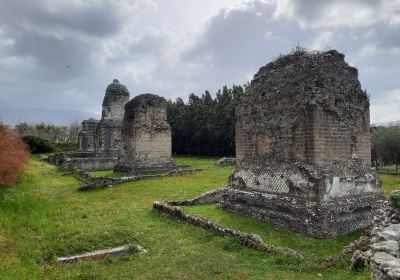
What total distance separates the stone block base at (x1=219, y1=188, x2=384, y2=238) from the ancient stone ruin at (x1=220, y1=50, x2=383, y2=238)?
0.09 feet

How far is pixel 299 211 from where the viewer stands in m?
11.5

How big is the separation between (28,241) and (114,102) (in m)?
27.7

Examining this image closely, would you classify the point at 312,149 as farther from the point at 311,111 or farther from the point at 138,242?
the point at 138,242

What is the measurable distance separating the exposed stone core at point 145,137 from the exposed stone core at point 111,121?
25.4 feet

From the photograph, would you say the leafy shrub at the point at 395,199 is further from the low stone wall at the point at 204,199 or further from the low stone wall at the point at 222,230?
the low stone wall at the point at 204,199

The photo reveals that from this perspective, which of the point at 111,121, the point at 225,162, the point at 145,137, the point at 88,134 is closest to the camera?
the point at 145,137

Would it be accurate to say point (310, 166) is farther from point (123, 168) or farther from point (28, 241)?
point (123, 168)

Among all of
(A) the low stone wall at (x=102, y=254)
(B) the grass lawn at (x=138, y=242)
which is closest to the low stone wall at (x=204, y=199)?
(B) the grass lawn at (x=138, y=242)

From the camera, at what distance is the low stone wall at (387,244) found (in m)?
5.99

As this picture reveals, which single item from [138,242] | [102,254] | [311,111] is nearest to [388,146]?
[311,111]

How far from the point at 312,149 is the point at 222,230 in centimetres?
355

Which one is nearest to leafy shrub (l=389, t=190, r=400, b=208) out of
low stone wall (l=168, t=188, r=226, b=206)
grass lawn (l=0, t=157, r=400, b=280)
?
grass lawn (l=0, t=157, r=400, b=280)

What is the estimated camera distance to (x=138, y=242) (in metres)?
11.1

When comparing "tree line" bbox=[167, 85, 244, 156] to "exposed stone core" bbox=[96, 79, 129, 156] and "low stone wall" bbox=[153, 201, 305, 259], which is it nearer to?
"exposed stone core" bbox=[96, 79, 129, 156]
